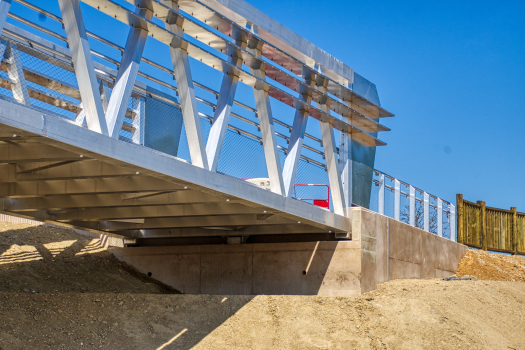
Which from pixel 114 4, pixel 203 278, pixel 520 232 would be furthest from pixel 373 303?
pixel 520 232

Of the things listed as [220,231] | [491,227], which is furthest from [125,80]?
[491,227]

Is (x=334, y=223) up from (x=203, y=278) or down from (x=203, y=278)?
up

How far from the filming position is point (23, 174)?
39.7ft

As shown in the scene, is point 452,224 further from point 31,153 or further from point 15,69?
point 15,69

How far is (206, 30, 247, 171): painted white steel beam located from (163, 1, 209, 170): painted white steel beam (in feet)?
0.96

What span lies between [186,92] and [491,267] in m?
17.7

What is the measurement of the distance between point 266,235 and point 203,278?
7.86ft

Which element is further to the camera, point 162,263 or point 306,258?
point 162,263

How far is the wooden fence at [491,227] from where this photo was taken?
27152 mm

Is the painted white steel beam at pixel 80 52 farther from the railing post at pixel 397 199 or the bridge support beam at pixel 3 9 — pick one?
the railing post at pixel 397 199

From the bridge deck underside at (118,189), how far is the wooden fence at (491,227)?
12553mm

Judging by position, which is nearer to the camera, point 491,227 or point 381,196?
point 381,196

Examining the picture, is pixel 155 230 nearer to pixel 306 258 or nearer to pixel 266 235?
pixel 266 235

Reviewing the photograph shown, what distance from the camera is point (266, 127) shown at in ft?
43.0
